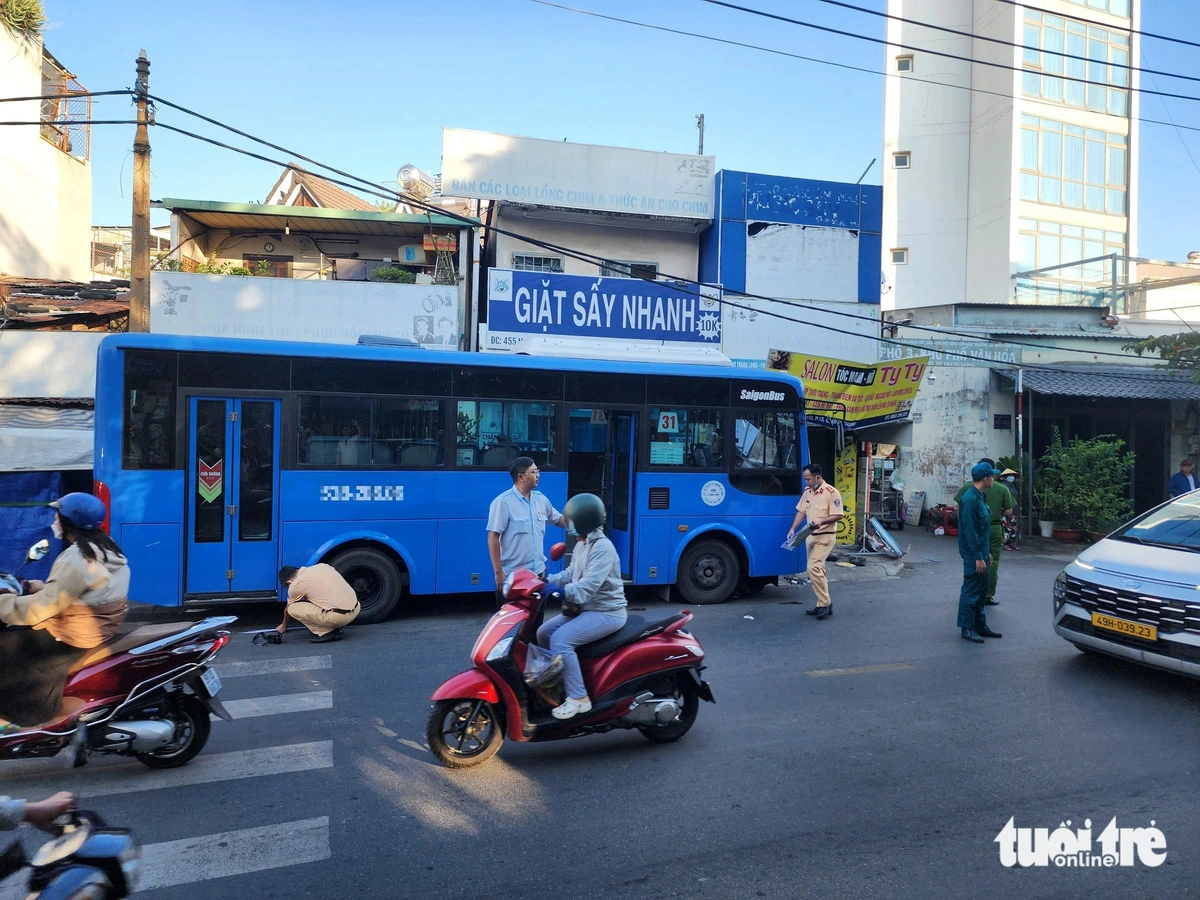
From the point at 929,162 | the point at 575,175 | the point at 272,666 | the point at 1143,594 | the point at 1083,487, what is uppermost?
the point at 929,162

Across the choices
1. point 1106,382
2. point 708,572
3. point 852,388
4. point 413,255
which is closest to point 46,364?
point 413,255

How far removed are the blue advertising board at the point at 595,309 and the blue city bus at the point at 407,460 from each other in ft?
22.1

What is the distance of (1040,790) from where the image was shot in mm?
4797

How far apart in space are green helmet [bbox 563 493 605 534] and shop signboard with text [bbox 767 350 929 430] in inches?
391

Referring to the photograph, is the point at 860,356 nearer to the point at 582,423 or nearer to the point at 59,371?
the point at 582,423

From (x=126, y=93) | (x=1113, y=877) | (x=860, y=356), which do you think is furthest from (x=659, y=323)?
(x=1113, y=877)

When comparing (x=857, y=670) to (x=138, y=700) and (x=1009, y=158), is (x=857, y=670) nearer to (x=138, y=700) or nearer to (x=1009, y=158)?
(x=138, y=700)

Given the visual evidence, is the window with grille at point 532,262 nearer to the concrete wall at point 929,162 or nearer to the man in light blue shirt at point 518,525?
the man in light blue shirt at point 518,525

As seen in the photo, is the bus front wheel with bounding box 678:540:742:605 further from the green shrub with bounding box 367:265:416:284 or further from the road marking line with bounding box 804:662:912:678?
the green shrub with bounding box 367:265:416:284

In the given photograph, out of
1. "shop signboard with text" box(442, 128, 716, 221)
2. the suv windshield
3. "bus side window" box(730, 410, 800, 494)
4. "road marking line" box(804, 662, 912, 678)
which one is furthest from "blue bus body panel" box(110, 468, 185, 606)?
"shop signboard with text" box(442, 128, 716, 221)

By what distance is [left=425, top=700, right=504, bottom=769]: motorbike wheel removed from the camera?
4.98 m

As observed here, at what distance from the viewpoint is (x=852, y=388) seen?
14750 millimetres

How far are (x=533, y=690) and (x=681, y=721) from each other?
111 cm

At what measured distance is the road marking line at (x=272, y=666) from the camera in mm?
7176
